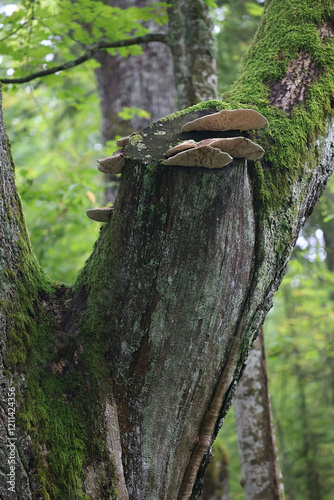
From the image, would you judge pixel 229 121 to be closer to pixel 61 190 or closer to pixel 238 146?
pixel 238 146

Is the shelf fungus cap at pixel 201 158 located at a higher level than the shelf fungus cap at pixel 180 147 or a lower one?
lower

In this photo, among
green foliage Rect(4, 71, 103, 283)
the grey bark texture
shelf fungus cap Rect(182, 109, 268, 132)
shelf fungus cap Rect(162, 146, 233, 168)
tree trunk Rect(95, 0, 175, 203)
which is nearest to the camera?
shelf fungus cap Rect(162, 146, 233, 168)

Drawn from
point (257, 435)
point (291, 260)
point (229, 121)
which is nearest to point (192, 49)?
point (229, 121)

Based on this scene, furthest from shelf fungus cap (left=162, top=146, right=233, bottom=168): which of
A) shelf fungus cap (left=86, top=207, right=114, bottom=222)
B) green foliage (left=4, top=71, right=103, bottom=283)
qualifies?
green foliage (left=4, top=71, right=103, bottom=283)

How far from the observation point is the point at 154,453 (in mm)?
1779

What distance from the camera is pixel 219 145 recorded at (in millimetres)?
1677

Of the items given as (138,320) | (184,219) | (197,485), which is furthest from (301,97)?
(197,485)

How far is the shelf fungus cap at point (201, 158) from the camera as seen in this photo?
159cm

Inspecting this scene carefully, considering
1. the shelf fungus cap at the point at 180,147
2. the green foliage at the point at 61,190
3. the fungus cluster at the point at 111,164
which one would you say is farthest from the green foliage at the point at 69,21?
the shelf fungus cap at the point at 180,147

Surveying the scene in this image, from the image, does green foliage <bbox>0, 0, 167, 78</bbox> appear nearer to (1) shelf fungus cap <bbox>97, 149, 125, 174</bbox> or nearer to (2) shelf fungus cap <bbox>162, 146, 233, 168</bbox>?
(1) shelf fungus cap <bbox>97, 149, 125, 174</bbox>

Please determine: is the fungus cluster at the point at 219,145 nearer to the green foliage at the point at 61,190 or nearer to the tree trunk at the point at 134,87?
the green foliage at the point at 61,190

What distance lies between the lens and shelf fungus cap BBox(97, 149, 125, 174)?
1871 millimetres

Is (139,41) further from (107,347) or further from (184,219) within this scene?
(107,347)

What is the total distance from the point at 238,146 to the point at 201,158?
0.18 metres
